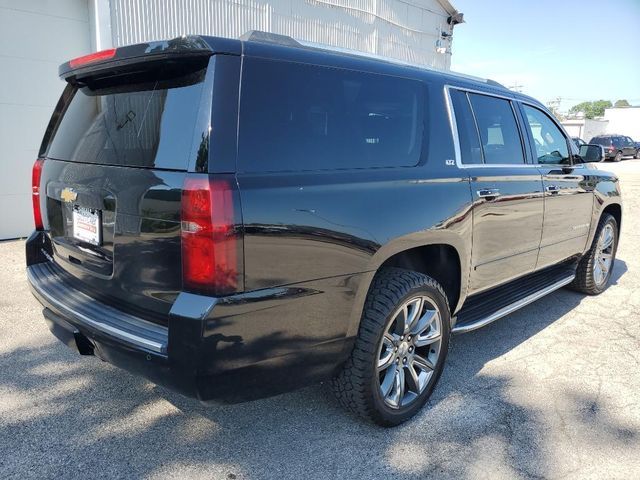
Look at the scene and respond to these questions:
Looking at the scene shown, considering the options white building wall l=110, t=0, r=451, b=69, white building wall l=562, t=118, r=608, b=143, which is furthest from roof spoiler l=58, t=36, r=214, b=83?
white building wall l=562, t=118, r=608, b=143

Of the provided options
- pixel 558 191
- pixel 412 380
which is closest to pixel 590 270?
pixel 558 191

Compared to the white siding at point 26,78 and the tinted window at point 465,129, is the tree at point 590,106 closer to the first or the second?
the white siding at point 26,78

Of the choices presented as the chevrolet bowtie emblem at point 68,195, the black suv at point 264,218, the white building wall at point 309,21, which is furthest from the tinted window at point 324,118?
the white building wall at point 309,21

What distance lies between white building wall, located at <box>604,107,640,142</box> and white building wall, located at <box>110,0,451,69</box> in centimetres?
5135

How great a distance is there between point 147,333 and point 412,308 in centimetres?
147

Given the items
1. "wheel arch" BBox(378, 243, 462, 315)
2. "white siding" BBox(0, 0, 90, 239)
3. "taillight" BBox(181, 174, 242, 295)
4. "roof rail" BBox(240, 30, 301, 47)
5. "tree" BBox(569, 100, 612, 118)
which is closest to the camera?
"taillight" BBox(181, 174, 242, 295)

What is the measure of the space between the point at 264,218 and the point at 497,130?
238 centimetres

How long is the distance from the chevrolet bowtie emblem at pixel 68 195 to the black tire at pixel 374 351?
1.59 meters

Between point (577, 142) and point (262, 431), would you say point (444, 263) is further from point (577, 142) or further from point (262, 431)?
point (577, 142)

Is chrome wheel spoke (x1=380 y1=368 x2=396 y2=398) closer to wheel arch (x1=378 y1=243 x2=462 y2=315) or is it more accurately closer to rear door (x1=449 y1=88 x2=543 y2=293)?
wheel arch (x1=378 y1=243 x2=462 y2=315)

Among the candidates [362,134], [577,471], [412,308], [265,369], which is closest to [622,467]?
[577,471]

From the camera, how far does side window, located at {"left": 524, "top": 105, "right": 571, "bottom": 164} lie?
13.9ft

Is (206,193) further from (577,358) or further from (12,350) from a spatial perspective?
(577,358)

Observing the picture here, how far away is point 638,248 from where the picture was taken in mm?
8047
